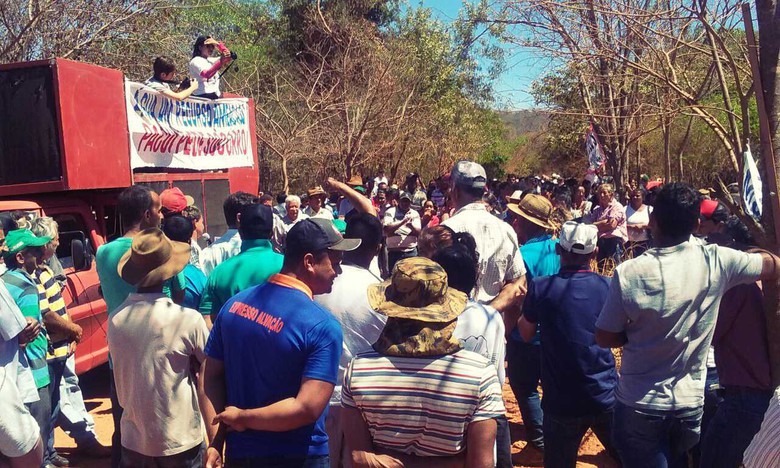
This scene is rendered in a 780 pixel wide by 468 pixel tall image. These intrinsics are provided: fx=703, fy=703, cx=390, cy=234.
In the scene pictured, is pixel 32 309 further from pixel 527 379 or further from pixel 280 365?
pixel 527 379

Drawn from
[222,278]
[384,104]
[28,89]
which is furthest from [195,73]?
[384,104]

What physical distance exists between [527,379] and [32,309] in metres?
3.09

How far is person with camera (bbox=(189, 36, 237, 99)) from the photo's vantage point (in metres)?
8.20

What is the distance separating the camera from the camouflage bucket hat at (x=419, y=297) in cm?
223

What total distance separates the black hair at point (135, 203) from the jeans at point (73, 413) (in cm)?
162

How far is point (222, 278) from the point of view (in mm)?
3799

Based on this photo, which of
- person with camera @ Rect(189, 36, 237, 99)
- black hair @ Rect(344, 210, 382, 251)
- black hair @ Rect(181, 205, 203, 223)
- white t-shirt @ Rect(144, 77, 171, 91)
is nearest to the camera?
black hair @ Rect(344, 210, 382, 251)

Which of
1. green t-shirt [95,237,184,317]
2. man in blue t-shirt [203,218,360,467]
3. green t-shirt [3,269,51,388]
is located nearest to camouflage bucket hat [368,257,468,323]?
man in blue t-shirt [203,218,360,467]

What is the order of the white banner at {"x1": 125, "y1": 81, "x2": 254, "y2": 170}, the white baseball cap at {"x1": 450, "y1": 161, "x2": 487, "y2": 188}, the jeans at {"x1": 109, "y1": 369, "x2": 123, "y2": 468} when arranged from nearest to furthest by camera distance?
the jeans at {"x1": 109, "y1": 369, "x2": 123, "y2": 468} < the white baseball cap at {"x1": 450, "y1": 161, "x2": 487, "y2": 188} < the white banner at {"x1": 125, "y1": 81, "x2": 254, "y2": 170}

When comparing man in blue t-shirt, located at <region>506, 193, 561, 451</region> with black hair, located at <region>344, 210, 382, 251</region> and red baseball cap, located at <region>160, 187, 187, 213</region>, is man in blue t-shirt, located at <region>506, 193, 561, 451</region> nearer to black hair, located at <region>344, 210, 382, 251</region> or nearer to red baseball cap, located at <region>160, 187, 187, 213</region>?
black hair, located at <region>344, 210, 382, 251</region>

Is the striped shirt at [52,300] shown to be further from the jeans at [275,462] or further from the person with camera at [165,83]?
the person with camera at [165,83]

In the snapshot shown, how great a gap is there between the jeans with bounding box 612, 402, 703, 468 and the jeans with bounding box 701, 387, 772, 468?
0.95 feet

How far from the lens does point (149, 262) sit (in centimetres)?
317

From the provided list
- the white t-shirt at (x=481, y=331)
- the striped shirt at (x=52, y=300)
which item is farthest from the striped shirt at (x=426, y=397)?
the striped shirt at (x=52, y=300)
